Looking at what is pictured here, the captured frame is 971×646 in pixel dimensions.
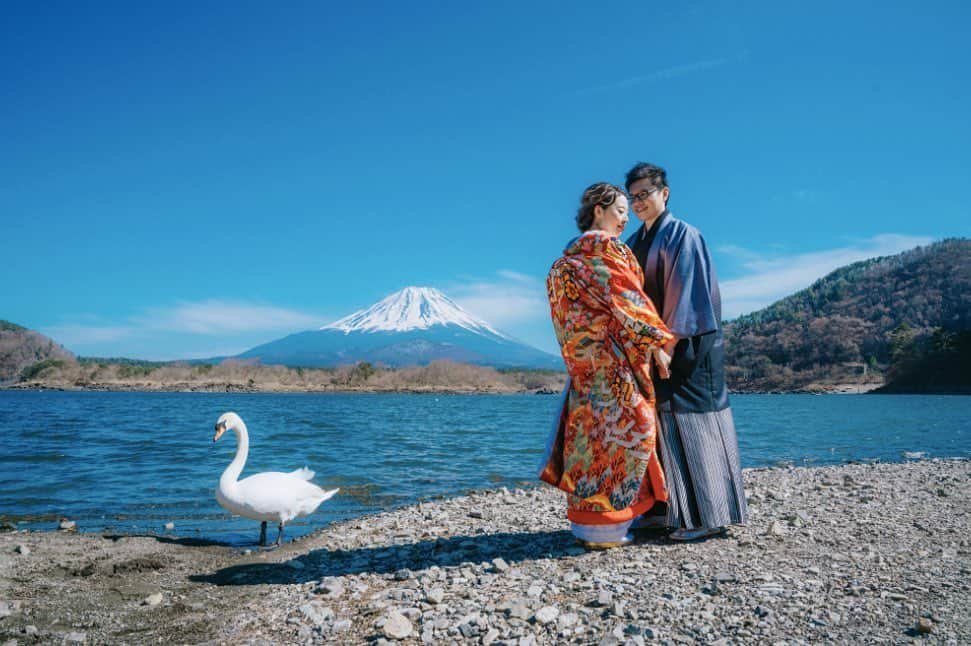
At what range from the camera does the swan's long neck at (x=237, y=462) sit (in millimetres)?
6586

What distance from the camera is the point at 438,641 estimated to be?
11.1 feet

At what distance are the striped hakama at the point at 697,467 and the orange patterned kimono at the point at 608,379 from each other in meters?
0.16

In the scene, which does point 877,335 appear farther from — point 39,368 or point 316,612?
point 39,368

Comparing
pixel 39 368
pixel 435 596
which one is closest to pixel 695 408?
pixel 435 596

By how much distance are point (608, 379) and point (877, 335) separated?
118 m

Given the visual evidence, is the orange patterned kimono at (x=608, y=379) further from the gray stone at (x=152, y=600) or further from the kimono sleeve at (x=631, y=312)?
the gray stone at (x=152, y=600)

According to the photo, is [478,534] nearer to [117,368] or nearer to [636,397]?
[636,397]

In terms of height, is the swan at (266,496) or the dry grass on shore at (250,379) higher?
the dry grass on shore at (250,379)

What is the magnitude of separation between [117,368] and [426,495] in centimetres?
9757

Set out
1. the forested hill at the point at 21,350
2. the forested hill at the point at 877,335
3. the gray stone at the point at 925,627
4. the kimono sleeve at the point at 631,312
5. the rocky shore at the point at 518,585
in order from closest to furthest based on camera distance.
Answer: the gray stone at the point at 925,627, the rocky shore at the point at 518,585, the kimono sleeve at the point at 631,312, the forested hill at the point at 877,335, the forested hill at the point at 21,350

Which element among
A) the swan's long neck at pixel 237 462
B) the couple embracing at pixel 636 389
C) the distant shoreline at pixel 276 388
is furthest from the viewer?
the distant shoreline at pixel 276 388

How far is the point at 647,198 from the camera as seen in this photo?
15.5 feet

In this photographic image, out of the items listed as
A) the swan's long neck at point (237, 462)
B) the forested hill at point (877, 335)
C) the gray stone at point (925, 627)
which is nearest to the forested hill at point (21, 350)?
the swan's long neck at point (237, 462)

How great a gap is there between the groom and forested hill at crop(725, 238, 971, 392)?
86.6 metres
